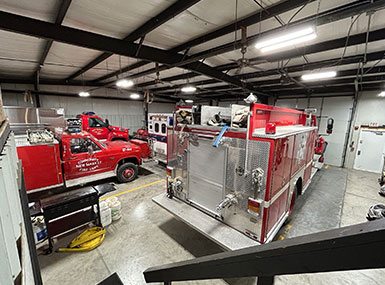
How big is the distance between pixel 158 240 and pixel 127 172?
11.7ft

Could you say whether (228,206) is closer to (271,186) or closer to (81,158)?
(271,186)

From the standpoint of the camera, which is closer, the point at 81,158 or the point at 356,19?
the point at 356,19

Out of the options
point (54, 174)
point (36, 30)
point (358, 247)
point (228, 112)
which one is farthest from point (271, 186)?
point (54, 174)

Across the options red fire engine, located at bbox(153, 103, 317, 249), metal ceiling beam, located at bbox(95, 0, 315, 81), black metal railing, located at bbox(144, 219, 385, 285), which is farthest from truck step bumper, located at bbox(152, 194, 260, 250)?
metal ceiling beam, located at bbox(95, 0, 315, 81)

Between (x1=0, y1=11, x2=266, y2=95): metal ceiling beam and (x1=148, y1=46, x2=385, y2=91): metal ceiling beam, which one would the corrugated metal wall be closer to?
(x1=0, y1=11, x2=266, y2=95): metal ceiling beam

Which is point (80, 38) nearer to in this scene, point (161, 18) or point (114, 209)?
point (161, 18)

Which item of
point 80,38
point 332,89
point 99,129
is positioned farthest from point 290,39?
point 99,129

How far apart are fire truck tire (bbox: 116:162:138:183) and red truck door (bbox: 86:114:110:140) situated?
584cm

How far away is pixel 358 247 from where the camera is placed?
1.55 feet

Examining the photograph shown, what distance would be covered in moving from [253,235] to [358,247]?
2.73 meters

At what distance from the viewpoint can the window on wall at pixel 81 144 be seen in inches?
216

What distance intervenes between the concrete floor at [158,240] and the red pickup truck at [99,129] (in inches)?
241

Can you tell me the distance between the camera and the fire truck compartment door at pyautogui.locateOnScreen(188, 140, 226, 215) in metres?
3.22

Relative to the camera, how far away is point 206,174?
3.46 m
